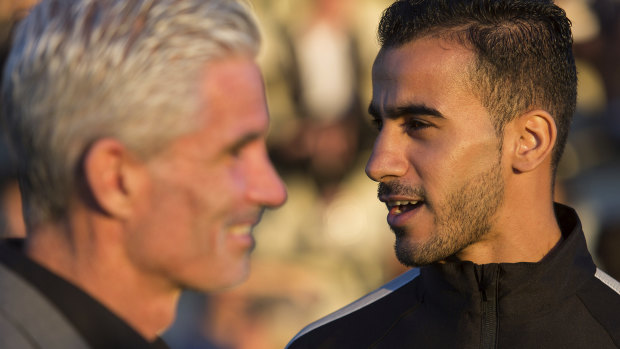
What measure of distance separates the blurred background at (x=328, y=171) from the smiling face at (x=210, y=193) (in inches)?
156

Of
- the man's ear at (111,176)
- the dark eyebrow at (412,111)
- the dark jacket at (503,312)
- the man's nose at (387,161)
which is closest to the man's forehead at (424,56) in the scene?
the dark eyebrow at (412,111)

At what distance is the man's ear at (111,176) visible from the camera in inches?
47.0

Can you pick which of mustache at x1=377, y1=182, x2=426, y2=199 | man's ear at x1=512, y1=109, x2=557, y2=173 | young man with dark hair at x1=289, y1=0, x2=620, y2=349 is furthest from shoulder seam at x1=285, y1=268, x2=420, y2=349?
man's ear at x1=512, y1=109, x2=557, y2=173

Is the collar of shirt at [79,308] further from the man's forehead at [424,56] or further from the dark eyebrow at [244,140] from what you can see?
the man's forehead at [424,56]

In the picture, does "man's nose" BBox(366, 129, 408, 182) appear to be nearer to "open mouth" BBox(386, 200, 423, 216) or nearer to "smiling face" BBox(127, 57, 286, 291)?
"open mouth" BBox(386, 200, 423, 216)

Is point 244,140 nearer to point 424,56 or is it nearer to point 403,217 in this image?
point 403,217

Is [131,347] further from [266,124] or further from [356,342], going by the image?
[356,342]

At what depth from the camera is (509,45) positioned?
271 centimetres

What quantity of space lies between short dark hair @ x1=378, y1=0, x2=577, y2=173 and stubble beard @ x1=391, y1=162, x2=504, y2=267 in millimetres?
207

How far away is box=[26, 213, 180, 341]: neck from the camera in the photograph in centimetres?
122

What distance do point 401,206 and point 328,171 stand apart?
301 centimetres

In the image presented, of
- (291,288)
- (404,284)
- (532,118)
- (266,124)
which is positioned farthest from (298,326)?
(266,124)

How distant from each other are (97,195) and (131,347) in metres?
0.25

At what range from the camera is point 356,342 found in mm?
2578
